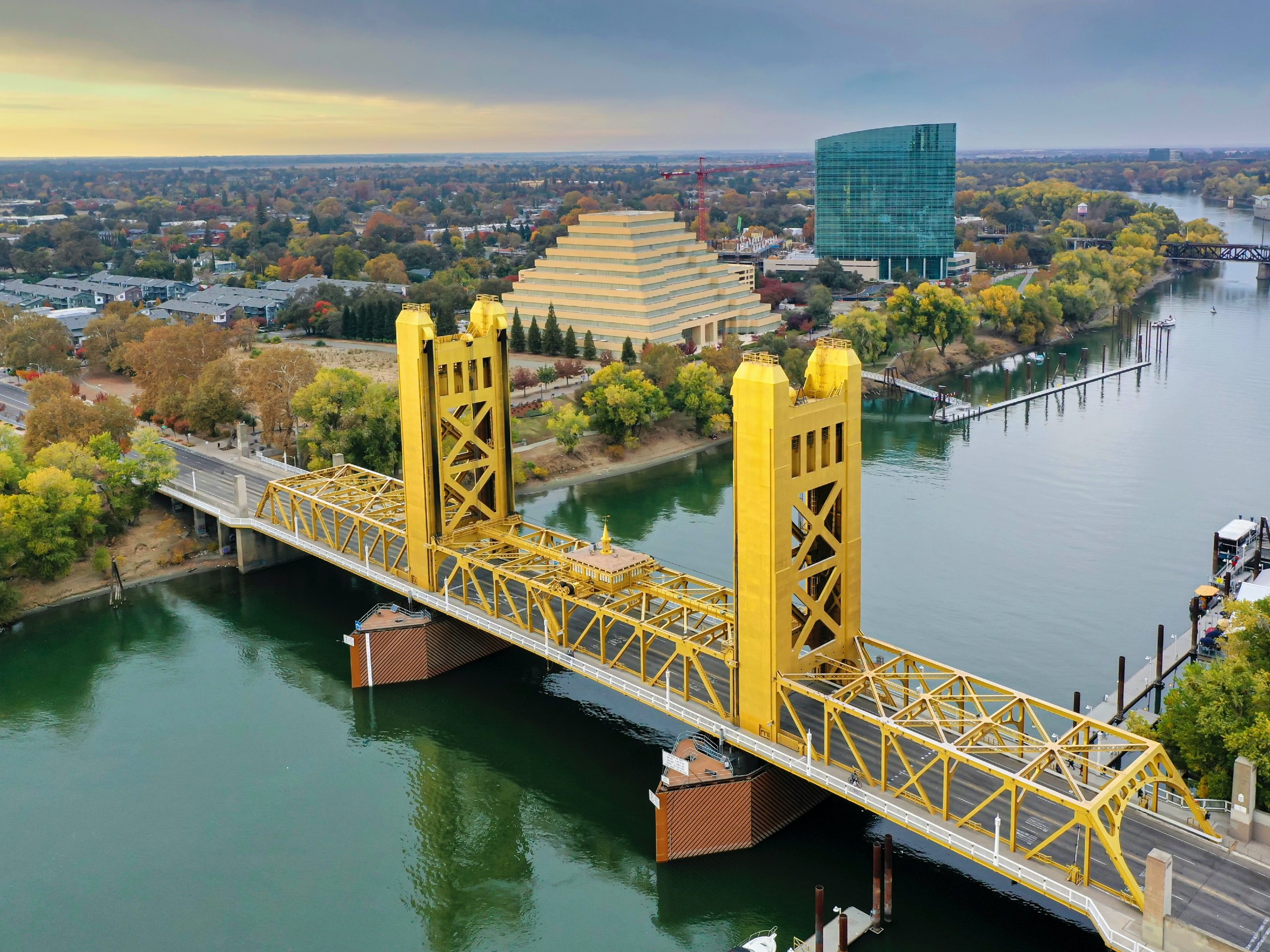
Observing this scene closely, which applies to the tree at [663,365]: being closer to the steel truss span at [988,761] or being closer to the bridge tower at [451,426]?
the bridge tower at [451,426]

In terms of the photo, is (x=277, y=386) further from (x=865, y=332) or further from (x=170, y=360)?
(x=865, y=332)

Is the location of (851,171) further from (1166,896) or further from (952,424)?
(1166,896)

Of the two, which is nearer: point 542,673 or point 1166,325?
point 542,673

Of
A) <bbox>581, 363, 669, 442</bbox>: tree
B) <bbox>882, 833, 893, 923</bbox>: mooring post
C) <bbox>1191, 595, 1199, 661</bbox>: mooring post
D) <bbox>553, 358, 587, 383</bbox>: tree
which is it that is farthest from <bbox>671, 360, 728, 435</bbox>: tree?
<bbox>882, 833, 893, 923</bbox>: mooring post

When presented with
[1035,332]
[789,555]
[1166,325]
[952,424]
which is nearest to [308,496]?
[789,555]

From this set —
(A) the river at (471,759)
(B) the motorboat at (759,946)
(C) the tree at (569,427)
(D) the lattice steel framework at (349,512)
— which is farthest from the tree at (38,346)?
(B) the motorboat at (759,946)
